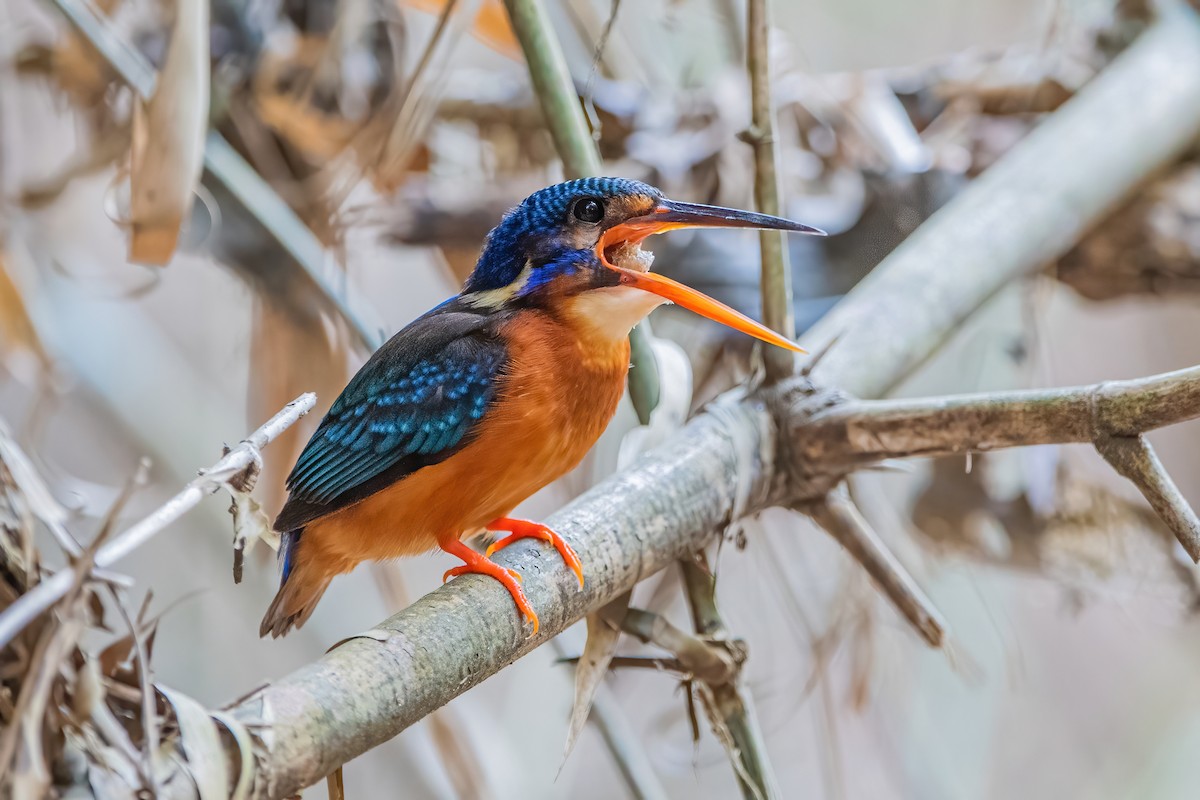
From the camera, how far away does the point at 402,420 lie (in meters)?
1.32

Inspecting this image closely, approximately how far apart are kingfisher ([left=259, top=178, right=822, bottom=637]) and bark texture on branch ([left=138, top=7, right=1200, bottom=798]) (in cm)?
9

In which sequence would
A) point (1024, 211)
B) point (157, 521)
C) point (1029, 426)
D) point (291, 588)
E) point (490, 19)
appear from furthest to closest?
1. point (490, 19)
2. point (1024, 211)
3. point (291, 588)
4. point (1029, 426)
5. point (157, 521)

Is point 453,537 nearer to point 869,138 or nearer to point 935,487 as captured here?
point 935,487

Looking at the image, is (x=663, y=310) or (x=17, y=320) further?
(x=663, y=310)

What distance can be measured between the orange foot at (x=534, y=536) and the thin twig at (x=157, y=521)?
1.19ft

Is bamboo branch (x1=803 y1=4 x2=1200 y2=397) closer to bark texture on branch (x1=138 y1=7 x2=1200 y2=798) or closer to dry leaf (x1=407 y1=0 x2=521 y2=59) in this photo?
bark texture on branch (x1=138 y1=7 x2=1200 y2=798)

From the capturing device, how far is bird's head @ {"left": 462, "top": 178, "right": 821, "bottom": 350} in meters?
1.24

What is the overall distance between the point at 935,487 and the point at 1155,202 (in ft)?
2.23

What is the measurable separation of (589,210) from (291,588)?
1.92ft

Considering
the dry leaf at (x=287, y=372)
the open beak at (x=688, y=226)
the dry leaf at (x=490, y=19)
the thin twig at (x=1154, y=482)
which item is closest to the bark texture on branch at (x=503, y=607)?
the open beak at (x=688, y=226)

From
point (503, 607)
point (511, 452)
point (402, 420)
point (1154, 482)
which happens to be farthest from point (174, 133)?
point (1154, 482)

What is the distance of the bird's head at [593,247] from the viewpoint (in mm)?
1241

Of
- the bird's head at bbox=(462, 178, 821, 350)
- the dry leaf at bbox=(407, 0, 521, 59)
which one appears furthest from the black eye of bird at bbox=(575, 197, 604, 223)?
the dry leaf at bbox=(407, 0, 521, 59)

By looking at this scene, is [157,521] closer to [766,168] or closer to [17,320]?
[766,168]
